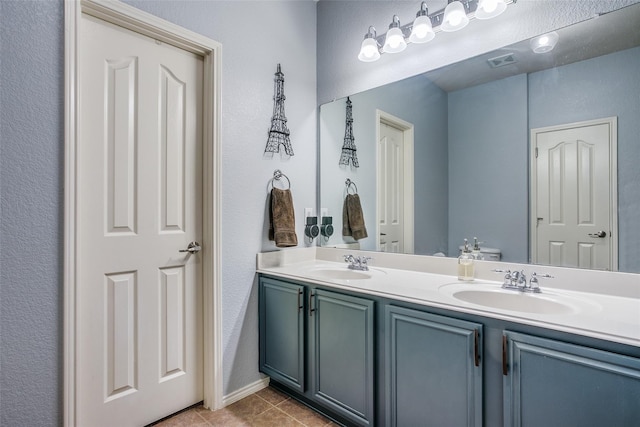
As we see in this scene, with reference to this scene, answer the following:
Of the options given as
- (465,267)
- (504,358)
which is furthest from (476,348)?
(465,267)

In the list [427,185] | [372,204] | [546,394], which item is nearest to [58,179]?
[372,204]

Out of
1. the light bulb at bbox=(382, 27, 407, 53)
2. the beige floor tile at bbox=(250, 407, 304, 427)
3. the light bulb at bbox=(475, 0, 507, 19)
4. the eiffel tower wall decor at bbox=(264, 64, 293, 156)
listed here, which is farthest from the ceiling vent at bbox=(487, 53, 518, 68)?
the beige floor tile at bbox=(250, 407, 304, 427)

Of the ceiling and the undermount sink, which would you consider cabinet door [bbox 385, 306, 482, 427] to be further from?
the ceiling

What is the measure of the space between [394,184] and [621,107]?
1.08 metres

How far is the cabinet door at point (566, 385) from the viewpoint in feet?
3.01

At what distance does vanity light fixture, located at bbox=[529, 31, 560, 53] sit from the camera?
1460 millimetres

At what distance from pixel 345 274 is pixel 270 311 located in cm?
51

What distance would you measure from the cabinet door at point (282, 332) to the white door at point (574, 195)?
48.0 inches

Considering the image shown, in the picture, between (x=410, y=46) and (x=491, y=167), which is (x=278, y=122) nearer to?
(x=410, y=46)

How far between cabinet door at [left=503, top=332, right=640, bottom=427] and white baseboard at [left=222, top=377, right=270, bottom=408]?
142cm

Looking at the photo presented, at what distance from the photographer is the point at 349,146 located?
7.43ft

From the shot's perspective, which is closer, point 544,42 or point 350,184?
point 544,42

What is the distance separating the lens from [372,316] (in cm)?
146

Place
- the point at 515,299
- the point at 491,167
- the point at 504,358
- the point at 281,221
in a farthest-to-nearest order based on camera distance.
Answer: the point at 281,221
the point at 491,167
the point at 515,299
the point at 504,358
